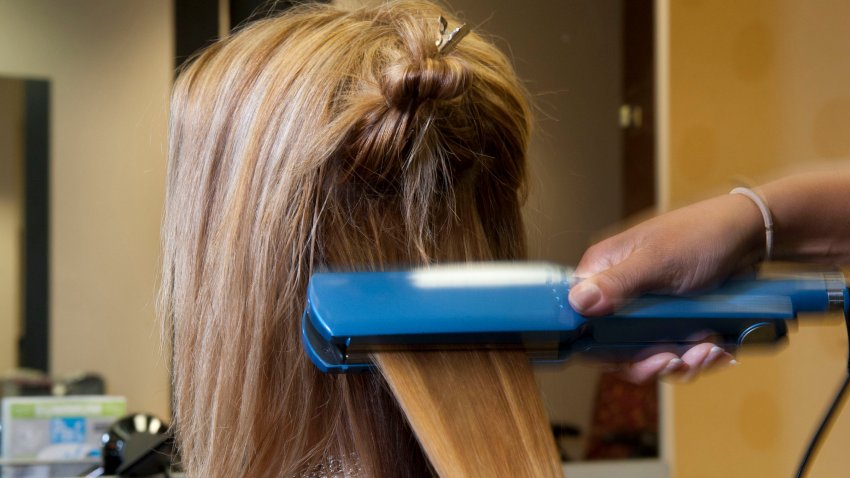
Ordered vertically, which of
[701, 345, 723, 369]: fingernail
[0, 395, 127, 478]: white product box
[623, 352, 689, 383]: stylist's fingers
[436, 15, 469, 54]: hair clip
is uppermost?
[436, 15, 469, 54]: hair clip

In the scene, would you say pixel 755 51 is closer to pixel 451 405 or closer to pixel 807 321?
pixel 807 321

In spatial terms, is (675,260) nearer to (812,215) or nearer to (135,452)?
(812,215)

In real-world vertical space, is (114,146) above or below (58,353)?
above

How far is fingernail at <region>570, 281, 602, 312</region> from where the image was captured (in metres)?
0.42

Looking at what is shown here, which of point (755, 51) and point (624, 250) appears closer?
point (624, 250)

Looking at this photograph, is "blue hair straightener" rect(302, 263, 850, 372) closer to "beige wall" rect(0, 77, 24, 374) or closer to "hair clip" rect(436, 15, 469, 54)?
"hair clip" rect(436, 15, 469, 54)

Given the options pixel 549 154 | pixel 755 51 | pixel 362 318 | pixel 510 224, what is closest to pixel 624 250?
pixel 510 224

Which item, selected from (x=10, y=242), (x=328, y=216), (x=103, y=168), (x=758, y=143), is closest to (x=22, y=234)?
(x=10, y=242)

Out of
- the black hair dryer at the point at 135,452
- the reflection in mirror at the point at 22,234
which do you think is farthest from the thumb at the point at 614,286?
the reflection in mirror at the point at 22,234

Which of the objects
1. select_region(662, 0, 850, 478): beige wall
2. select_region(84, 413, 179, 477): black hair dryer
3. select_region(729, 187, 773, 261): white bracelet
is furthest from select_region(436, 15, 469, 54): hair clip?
select_region(662, 0, 850, 478): beige wall

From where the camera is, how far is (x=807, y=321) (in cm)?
46

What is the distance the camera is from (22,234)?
1112 mm

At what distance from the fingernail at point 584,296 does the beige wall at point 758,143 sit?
0.99m

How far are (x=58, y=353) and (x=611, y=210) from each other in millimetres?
887
